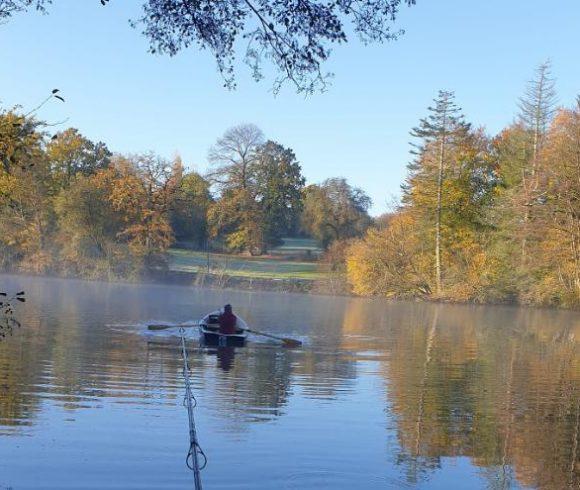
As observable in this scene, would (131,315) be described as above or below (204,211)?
below

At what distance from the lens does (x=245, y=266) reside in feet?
213

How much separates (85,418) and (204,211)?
6233 cm

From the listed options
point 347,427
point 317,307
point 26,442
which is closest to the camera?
point 26,442

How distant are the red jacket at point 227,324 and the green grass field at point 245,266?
35.7 m

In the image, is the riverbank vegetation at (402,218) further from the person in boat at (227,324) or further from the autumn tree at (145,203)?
the person in boat at (227,324)

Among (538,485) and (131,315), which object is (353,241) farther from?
(538,485)

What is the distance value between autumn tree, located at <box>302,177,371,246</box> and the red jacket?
161ft

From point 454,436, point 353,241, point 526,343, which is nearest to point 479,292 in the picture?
point 353,241

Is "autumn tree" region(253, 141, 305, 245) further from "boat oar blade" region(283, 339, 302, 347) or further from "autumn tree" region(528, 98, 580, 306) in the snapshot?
"boat oar blade" region(283, 339, 302, 347)

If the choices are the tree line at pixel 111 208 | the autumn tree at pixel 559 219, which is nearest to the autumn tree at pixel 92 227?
the tree line at pixel 111 208

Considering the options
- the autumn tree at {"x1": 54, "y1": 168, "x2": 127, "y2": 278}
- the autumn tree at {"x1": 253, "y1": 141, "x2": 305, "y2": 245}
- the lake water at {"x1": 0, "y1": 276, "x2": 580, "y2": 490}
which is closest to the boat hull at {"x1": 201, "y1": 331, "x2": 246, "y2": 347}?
the lake water at {"x1": 0, "y1": 276, "x2": 580, "y2": 490}

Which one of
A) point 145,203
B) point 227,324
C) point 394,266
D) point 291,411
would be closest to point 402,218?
point 394,266

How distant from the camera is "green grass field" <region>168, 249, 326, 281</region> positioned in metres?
60.7

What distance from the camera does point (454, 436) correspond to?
11664 millimetres
